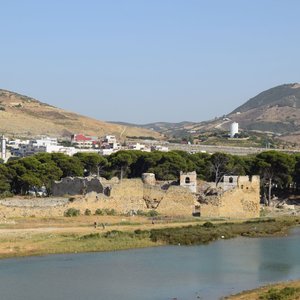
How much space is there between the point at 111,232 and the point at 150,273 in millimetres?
8740

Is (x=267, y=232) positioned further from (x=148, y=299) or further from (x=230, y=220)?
(x=148, y=299)

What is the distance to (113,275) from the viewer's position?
88.4 feet

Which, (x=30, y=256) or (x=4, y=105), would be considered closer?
(x=30, y=256)

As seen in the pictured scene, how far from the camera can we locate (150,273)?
27250mm

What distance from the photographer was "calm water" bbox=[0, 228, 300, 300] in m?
24.2

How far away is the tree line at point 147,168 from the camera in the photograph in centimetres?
5231

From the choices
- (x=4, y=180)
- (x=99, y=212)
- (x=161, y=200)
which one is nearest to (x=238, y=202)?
(x=161, y=200)

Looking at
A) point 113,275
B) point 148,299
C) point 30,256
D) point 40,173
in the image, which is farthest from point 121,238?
point 40,173

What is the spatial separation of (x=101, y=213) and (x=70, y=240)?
326 inches

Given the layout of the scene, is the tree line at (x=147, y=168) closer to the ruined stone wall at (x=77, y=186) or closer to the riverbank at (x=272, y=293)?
the ruined stone wall at (x=77, y=186)

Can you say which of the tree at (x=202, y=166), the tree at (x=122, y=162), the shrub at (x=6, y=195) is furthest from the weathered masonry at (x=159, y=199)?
the tree at (x=122, y=162)


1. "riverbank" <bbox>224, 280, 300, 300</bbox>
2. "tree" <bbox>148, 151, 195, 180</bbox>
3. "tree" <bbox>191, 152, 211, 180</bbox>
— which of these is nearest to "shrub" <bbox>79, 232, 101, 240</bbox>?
"riverbank" <bbox>224, 280, 300, 300</bbox>

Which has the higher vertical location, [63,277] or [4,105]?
[4,105]

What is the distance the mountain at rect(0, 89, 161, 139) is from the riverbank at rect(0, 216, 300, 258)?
336ft
